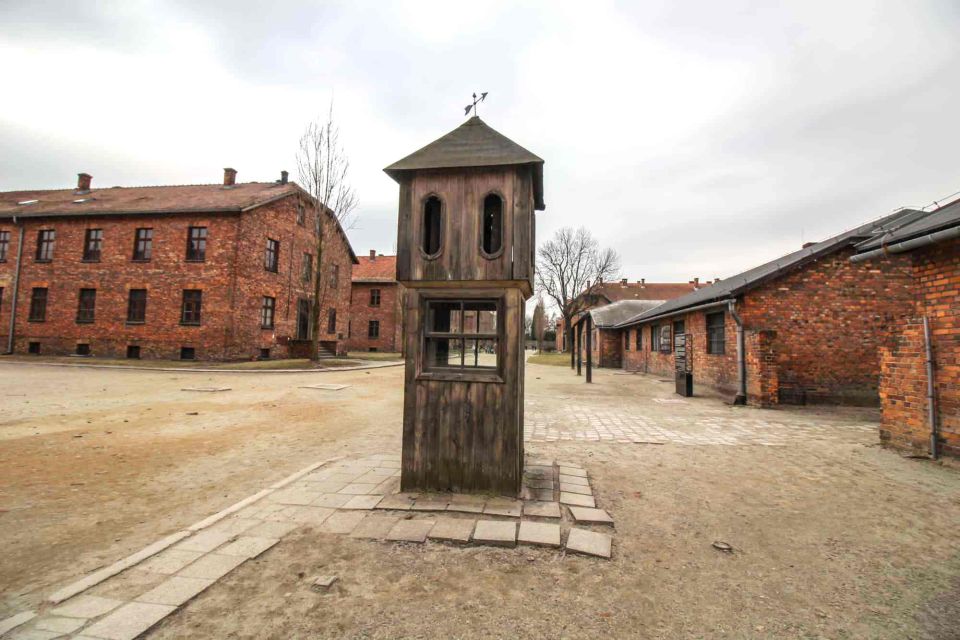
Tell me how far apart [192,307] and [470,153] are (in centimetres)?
2137

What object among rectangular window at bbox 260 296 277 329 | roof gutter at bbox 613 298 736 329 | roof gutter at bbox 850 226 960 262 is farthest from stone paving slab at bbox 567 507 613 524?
rectangular window at bbox 260 296 277 329

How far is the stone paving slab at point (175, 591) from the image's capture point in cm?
237

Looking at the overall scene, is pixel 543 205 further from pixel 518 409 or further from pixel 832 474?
pixel 832 474

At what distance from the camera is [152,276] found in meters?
20.6

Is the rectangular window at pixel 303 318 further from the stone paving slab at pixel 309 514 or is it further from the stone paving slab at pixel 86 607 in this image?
the stone paving slab at pixel 86 607

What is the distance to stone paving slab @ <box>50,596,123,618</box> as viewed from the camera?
7.38 ft

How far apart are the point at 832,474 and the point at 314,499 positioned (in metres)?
5.95

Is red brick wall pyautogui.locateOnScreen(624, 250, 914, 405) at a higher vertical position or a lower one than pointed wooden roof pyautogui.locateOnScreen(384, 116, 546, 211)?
lower

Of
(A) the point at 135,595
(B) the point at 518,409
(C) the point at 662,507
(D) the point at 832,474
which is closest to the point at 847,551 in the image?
(C) the point at 662,507

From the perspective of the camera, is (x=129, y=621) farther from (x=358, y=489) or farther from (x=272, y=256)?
(x=272, y=256)

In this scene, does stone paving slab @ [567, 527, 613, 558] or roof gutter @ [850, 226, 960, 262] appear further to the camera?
roof gutter @ [850, 226, 960, 262]

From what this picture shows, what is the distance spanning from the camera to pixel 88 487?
4238 millimetres

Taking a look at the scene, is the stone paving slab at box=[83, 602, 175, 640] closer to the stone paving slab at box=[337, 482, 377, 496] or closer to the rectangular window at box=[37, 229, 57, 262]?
the stone paving slab at box=[337, 482, 377, 496]

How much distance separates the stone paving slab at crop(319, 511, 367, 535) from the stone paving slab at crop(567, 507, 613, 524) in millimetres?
1870
